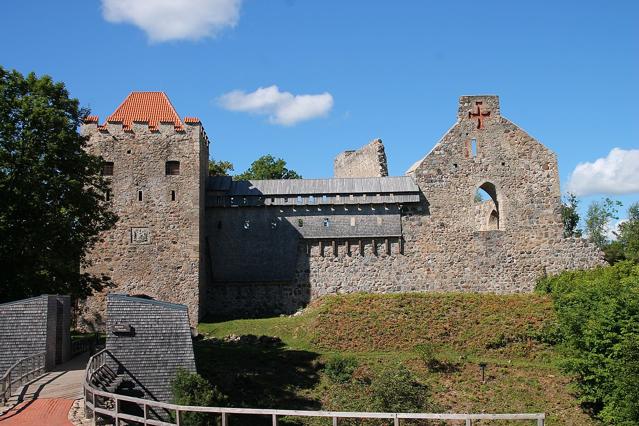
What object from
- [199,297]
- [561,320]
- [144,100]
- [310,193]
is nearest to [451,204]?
[310,193]

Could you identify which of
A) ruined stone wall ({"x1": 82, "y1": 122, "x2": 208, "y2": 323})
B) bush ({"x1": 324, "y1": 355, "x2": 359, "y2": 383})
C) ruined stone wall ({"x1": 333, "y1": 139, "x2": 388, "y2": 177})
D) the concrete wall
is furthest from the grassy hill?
ruined stone wall ({"x1": 333, "y1": 139, "x2": 388, "y2": 177})

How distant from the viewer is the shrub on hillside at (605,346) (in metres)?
19.2

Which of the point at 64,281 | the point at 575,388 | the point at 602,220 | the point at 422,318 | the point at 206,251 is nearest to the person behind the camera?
the point at 575,388

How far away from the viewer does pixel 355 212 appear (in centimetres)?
3189

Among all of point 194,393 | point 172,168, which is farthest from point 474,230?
point 194,393

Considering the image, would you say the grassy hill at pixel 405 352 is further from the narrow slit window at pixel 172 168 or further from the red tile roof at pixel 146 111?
the red tile roof at pixel 146 111

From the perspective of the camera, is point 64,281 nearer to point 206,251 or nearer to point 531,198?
point 206,251

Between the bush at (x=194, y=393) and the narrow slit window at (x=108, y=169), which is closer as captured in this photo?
the bush at (x=194, y=393)

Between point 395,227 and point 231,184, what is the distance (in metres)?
8.92

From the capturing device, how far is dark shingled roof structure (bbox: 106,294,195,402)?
697 inches

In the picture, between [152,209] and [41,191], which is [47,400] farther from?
[152,209]

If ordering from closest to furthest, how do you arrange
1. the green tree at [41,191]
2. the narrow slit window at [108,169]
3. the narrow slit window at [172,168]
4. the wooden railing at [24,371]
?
the wooden railing at [24,371], the green tree at [41,191], the narrow slit window at [108,169], the narrow slit window at [172,168]

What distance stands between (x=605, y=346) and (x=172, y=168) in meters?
20.3

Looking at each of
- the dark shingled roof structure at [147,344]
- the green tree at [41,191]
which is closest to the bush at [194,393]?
the dark shingled roof structure at [147,344]
